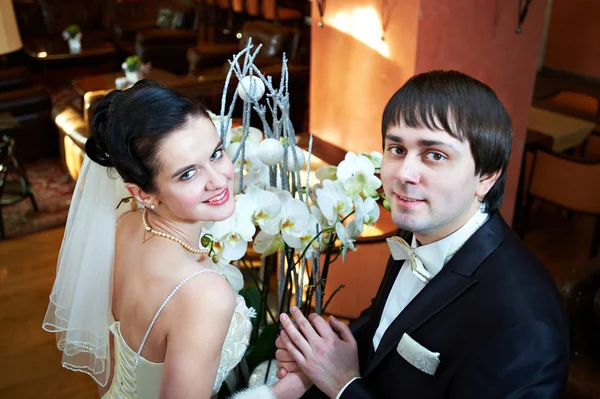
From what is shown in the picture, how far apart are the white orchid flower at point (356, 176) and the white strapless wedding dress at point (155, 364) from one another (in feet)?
1.37

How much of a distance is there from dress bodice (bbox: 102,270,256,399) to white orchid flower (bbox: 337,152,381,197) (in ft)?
1.36

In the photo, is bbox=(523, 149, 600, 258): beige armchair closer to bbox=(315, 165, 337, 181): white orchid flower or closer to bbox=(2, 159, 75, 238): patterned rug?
bbox=(315, 165, 337, 181): white orchid flower

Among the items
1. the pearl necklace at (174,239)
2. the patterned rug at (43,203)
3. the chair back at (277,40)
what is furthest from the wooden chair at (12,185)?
the pearl necklace at (174,239)

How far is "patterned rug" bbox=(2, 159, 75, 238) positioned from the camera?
4.86 m

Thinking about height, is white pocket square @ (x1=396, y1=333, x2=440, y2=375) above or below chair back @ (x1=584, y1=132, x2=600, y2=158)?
above

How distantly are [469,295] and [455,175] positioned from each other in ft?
0.83

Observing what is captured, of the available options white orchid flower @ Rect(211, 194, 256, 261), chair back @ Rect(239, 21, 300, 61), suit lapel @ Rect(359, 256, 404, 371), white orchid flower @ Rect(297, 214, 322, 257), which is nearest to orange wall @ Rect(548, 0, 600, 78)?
chair back @ Rect(239, 21, 300, 61)

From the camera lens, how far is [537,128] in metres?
4.52

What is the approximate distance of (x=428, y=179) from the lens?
1.30 metres

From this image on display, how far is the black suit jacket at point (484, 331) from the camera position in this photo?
3.85 ft

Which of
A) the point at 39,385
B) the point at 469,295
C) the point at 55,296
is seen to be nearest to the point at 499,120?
the point at 469,295

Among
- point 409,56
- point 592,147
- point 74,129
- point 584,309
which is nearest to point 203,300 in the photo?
point 409,56

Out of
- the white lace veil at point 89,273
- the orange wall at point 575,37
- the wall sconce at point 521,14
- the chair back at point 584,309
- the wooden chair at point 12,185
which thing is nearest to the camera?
the white lace veil at point 89,273

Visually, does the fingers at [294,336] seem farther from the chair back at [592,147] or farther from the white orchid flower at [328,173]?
the chair back at [592,147]
